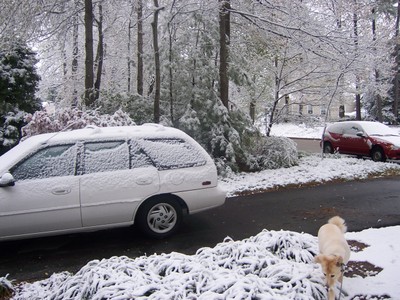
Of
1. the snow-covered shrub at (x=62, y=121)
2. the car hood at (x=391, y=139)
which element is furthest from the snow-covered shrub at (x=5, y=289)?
the car hood at (x=391, y=139)

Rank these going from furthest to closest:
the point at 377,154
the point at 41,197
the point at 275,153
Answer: the point at 377,154
the point at 275,153
the point at 41,197

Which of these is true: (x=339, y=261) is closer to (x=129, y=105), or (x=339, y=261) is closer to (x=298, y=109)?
(x=129, y=105)

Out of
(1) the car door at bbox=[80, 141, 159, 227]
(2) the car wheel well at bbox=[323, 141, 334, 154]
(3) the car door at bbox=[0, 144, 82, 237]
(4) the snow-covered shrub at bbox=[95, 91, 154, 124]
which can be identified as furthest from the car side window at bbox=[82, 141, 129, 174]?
(2) the car wheel well at bbox=[323, 141, 334, 154]

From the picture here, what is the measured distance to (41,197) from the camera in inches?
196

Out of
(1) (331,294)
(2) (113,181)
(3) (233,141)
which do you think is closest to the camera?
(1) (331,294)

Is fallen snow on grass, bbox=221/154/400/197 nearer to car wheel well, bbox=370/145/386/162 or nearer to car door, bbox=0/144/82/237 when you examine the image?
car wheel well, bbox=370/145/386/162

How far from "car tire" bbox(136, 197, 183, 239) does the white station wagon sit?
1cm

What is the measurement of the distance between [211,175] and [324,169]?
21.0 feet

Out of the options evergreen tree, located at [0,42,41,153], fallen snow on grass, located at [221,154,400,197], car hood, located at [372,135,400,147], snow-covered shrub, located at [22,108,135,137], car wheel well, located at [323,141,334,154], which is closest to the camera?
snow-covered shrub, located at [22,108,135,137]

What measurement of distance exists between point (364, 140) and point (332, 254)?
12.0m

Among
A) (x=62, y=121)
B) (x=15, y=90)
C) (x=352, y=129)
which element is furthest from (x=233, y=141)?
(x=15, y=90)

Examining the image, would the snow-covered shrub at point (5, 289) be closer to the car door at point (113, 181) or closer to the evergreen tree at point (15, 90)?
the car door at point (113, 181)

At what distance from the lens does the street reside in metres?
4.98

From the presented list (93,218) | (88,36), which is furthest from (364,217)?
(88,36)
